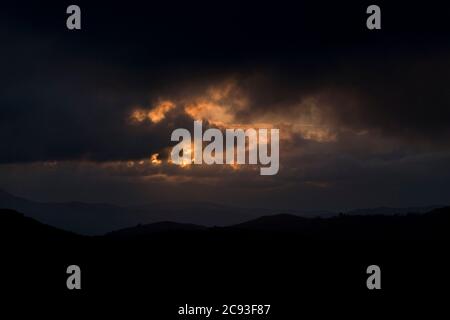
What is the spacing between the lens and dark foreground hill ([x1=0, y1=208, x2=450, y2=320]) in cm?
3644

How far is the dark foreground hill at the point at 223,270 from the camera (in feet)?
120

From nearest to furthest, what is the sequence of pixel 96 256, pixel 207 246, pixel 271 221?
pixel 96 256 → pixel 207 246 → pixel 271 221

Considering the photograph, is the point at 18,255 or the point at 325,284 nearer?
the point at 325,284

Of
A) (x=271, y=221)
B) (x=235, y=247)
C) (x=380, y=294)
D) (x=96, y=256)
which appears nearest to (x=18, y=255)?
(x=96, y=256)

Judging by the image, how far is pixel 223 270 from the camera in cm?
4153

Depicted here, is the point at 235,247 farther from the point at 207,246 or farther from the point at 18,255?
the point at 18,255
